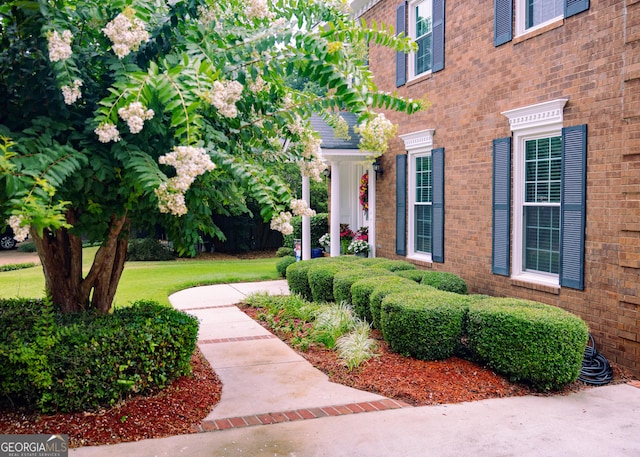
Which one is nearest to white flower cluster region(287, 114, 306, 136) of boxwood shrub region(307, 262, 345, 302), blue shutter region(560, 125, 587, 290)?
blue shutter region(560, 125, 587, 290)

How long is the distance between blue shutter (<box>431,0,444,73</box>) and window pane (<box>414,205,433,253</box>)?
8.11ft

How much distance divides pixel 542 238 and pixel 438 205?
2.44m

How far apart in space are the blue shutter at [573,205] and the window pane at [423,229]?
3445 mm

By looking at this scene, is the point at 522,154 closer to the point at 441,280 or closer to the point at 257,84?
the point at 441,280

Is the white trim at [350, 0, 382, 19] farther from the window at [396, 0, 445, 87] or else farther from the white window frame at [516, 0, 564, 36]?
the white window frame at [516, 0, 564, 36]

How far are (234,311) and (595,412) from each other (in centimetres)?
601

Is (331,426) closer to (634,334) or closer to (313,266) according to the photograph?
(634,334)

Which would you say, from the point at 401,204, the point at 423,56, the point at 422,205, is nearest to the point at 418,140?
the point at 422,205

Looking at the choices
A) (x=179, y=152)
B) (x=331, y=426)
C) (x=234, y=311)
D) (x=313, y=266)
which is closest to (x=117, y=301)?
(x=234, y=311)

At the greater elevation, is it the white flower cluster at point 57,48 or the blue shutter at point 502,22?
the blue shutter at point 502,22

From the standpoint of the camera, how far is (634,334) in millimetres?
6000

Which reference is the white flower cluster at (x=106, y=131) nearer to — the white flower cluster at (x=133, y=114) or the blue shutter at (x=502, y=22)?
the white flower cluster at (x=133, y=114)

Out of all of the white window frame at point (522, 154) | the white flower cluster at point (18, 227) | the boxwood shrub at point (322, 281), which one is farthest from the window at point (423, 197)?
the white flower cluster at point (18, 227)

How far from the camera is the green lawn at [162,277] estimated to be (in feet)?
37.6
